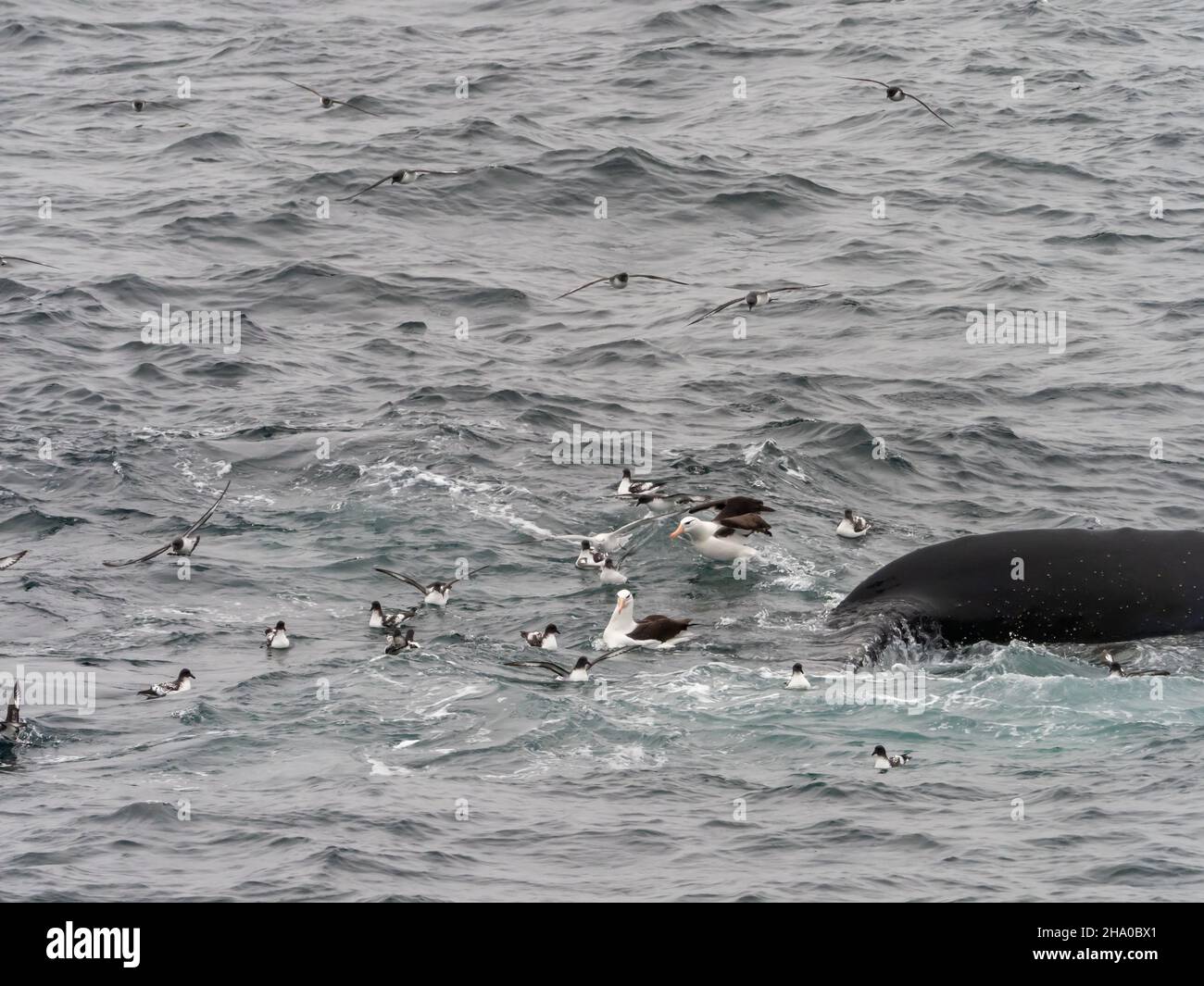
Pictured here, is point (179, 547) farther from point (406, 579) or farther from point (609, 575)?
point (609, 575)

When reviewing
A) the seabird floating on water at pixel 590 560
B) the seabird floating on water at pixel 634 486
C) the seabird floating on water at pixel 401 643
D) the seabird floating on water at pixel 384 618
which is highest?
the seabird floating on water at pixel 634 486

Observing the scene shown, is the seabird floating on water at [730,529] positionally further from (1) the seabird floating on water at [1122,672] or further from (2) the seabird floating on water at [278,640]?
(1) the seabird floating on water at [1122,672]


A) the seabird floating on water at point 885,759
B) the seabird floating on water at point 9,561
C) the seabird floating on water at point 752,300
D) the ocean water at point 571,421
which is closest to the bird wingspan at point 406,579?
the ocean water at point 571,421

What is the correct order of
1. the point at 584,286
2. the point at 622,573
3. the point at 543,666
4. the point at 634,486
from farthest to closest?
the point at 584,286
the point at 634,486
the point at 622,573
the point at 543,666

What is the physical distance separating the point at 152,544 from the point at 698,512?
5588 mm

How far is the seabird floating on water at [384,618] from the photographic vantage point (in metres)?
16.0

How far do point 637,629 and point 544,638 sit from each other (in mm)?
814

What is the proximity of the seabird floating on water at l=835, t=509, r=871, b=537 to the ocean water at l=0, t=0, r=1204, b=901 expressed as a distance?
0.15 metres

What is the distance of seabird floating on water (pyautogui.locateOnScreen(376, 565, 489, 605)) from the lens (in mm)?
16703

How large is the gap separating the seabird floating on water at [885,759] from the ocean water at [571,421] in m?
0.12

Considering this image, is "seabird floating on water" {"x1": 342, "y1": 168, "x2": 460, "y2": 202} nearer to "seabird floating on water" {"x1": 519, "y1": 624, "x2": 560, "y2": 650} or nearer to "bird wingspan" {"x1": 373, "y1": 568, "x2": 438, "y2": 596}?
"bird wingspan" {"x1": 373, "y1": 568, "x2": 438, "y2": 596}

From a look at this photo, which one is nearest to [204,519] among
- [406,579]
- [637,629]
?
[406,579]

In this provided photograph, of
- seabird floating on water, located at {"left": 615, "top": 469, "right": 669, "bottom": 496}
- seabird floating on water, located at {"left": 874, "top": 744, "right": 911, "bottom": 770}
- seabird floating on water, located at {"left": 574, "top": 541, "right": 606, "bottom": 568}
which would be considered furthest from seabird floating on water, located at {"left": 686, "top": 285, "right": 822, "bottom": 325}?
seabird floating on water, located at {"left": 874, "top": 744, "right": 911, "bottom": 770}

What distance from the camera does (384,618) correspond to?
16109 millimetres
